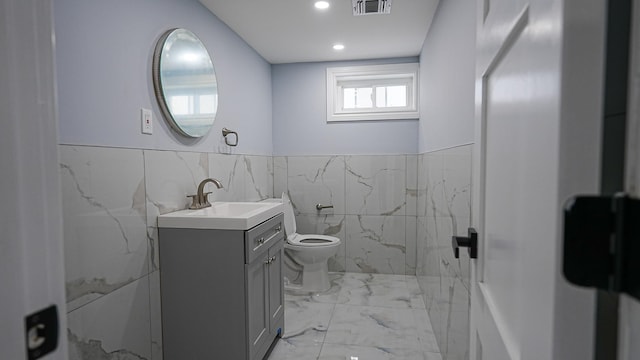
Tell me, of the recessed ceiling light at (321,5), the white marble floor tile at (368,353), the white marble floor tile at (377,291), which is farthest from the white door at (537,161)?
the white marble floor tile at (377,291)

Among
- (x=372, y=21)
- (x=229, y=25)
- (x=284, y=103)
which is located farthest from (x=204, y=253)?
(x=284, y=103)

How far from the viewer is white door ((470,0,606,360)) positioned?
12.7 inches

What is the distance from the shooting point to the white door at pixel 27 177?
1.47ft

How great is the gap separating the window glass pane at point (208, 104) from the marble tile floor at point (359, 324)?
5.47 feet

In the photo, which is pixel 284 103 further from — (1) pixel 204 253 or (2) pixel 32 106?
(2) pixel 32 106

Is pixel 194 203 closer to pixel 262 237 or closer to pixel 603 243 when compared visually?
pixel 262 237

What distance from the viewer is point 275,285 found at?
2.20 m

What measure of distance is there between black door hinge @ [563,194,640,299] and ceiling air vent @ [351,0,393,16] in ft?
7.63

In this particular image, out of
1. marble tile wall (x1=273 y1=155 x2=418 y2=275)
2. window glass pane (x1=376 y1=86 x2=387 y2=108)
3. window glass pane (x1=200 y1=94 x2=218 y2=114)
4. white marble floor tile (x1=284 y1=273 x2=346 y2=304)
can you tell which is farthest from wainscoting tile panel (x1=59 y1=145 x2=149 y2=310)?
window glass pane (x1=376 y1=86 x2=387 y2=108)

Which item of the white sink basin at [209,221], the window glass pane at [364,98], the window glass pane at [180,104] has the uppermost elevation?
the window glass pane at [364,98]

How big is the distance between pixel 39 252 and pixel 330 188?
323 centimetres

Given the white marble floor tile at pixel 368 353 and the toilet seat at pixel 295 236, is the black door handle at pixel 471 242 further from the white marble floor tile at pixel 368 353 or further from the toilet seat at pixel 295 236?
the toilet seat at pixel 295 236

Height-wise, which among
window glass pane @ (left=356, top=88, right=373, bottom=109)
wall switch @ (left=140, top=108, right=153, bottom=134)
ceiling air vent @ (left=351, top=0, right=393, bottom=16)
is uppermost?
ceiling air vent @ (left=351, top=0, right=393, bottom=16)

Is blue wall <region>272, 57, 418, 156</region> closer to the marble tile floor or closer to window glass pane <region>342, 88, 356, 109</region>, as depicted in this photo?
window glass pane <region>342, 88, 356, 109</region>
